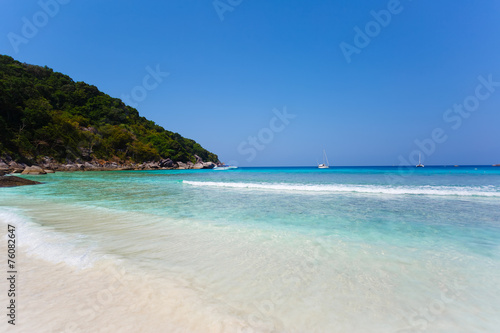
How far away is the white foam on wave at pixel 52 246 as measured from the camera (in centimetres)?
Result: 421

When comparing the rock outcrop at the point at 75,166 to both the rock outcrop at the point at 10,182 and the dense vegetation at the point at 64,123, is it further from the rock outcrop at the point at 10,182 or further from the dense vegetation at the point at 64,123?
the rock outcrop at the point at 10,182

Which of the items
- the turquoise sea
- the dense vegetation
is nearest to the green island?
the dense vegetation

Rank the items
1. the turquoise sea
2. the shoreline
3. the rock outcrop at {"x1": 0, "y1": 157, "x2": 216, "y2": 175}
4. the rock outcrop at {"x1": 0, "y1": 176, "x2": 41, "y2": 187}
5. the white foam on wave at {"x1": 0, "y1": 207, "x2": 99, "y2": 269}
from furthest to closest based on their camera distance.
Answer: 1. the rock outcrop at {"x1": 0, "y1": 157, "x2": 216, "y2": 175}
2. the shoreline
3. the rock outcrop at {"x1": 0, "y1": 176, "x2": 41, "y2": 187}
4. the white foam on wave at {"x1": 0, "y1": 207, "x2": 99, "y2": 269}
5. the turquoise sea

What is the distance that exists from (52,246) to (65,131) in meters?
75.2

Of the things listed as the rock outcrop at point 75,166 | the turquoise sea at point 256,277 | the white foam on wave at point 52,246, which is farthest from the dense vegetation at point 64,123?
the turquoise sea at point 256,277

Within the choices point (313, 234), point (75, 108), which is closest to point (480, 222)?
point (313, 234)

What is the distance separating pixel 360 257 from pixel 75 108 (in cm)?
10039

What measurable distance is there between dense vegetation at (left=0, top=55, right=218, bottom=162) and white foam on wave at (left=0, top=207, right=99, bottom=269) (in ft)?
187

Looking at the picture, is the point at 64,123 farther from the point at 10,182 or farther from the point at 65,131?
the point at 10,182

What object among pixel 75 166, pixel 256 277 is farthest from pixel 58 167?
pixel 256 277

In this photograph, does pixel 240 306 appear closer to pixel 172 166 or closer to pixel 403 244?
pixel 403 244

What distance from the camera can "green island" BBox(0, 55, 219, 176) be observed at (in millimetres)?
52000

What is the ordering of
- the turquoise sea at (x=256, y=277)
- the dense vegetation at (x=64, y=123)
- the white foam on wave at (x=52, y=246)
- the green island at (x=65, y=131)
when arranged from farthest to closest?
the dense vegetation at (x=64, y=123) → the green island at (x=65, y=131) → the white foam on wave at (x=52, y=246) → the turquoise sea at (x=256, y=277)

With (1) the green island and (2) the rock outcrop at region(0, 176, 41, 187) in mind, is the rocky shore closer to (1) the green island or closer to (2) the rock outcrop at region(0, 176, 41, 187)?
(1) the green island
